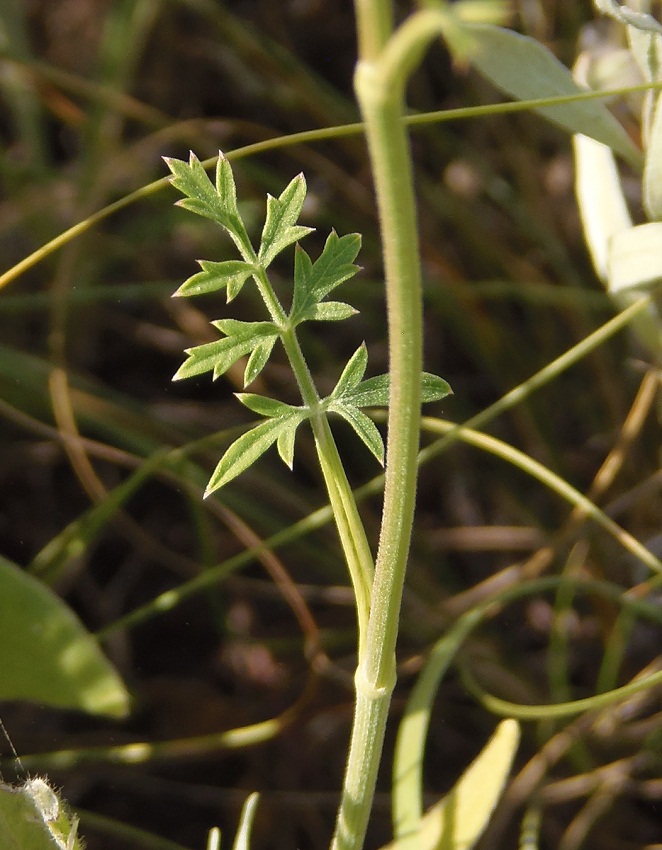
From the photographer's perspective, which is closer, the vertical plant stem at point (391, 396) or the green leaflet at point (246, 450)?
the vertical plant stem at point (391, 396)

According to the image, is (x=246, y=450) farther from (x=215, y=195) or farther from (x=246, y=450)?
(x=215, y=195)

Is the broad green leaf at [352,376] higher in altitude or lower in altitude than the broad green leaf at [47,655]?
higher

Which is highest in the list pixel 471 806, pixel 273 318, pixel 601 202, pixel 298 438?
pixel 601 202

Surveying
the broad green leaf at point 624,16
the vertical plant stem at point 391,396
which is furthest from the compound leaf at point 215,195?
the broad green leaf at point 624,16

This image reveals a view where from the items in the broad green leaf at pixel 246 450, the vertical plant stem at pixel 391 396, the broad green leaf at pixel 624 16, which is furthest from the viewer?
the broad green leaf at pixel 624 16

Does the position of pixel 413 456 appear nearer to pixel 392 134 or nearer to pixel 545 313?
pixel 392 134

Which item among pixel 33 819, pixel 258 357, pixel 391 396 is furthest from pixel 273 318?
pixel 33 819

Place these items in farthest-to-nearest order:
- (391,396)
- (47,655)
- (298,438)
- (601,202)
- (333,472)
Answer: (298,438) → (601,202) → (47,655) → (333,472) → (391,396)

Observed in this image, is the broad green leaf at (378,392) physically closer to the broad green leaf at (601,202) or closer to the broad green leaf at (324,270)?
the broad green leaf at (324,270)
